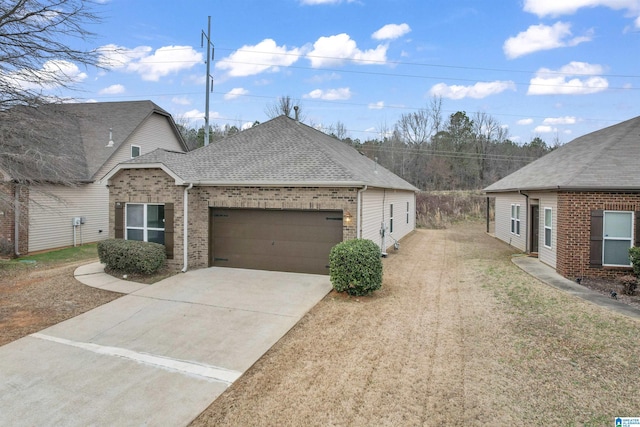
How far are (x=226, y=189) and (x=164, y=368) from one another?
680cm

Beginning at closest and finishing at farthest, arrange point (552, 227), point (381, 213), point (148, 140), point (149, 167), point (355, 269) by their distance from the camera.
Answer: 1. point (355, 269)
2. point (149, 167)
3. point (552, 227)
4. point (381, 213)
5. point (148, 140)

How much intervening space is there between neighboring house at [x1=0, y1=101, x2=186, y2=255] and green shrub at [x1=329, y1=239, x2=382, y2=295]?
8886 millimetres

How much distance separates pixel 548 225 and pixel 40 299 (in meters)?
14.7

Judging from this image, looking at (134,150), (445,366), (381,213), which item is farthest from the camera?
(134,150)

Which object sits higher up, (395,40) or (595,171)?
(395,40)

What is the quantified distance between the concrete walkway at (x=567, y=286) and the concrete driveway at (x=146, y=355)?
5959mm

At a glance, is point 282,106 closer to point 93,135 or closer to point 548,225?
point 93,135

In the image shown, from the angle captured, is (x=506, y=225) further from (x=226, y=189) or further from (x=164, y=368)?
(x=164, y=368)

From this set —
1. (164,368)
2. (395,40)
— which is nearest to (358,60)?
(395,40)

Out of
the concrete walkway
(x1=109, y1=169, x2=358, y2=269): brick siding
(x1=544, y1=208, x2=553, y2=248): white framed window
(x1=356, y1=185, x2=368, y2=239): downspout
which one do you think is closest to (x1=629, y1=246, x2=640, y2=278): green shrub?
the concrete walkway

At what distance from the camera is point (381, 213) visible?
13953 millimetres

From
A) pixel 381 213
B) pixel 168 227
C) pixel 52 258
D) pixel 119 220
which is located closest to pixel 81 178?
pixel 52 258

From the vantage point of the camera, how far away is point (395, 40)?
17.8 meters

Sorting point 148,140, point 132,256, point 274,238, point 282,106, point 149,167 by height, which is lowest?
point 132,256
